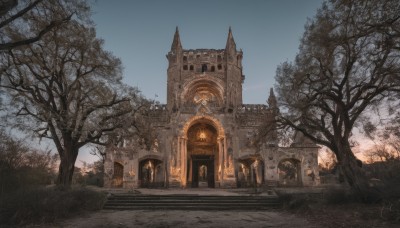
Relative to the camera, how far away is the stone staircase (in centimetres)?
1509

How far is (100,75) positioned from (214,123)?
1597 centimetres

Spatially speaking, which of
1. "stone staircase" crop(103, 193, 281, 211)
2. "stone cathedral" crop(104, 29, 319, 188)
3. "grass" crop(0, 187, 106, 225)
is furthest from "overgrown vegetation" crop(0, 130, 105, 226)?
"stone cathedral" crop(104, 29, 319, 188)

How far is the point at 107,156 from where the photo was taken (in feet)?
101

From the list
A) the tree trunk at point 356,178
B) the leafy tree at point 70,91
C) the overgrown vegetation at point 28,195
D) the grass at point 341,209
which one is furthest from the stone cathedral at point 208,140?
the grass at point 341,209

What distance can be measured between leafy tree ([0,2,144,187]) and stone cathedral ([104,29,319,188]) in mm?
9454

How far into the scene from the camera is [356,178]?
44.2 ft

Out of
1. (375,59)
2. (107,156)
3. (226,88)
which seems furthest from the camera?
(226,88)

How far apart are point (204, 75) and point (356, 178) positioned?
25.7 meters

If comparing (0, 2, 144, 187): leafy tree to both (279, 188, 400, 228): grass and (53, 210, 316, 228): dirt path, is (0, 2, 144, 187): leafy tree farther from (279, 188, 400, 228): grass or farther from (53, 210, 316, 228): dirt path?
(279, 188, 400, 228): grass

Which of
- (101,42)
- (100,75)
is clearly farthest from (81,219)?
(101,42)

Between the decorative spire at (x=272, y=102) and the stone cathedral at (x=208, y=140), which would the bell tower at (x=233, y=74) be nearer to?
the stone cathedral at (x=208, y=140)

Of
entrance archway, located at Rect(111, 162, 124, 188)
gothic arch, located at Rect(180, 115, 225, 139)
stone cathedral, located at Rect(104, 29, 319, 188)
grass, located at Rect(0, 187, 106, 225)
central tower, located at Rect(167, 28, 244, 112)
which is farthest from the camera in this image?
central tower, located at Rect(167, 28, 244, 112)

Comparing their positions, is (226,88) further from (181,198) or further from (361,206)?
(361,206)

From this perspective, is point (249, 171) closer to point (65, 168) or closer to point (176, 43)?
point (176, 43)
